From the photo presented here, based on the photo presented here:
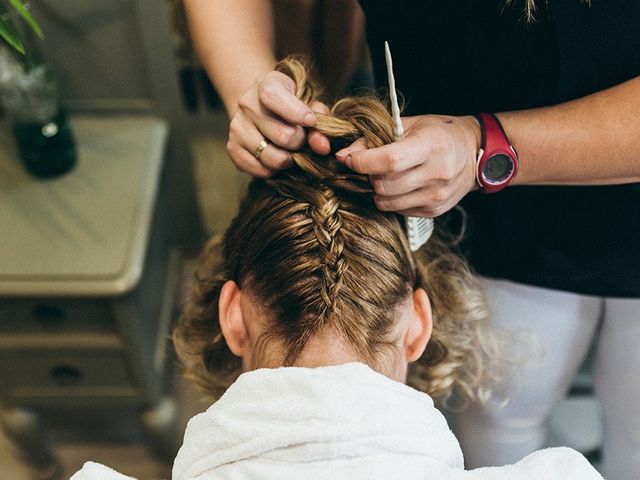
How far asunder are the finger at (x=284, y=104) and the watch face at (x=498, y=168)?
0.69 feet

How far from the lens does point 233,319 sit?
852 mm

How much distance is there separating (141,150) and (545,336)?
2.90 ft

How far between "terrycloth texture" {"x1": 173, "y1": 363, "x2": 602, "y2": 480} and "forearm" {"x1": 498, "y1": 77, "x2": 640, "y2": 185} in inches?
12.4

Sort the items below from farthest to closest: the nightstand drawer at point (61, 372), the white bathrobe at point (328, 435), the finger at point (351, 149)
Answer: the nightstand drawer at point (61, 372)
the finger at point (351, 149)
the white bathrobe at point (328, 435)

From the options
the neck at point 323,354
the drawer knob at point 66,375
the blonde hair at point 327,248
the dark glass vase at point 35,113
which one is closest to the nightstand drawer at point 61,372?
the drawer knob at point 66,375

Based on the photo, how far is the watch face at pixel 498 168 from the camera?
82 centimetres

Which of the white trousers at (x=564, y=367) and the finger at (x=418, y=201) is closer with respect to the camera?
the finger at (x=418, y=201)

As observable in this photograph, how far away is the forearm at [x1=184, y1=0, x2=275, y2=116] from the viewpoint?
3.21 feet

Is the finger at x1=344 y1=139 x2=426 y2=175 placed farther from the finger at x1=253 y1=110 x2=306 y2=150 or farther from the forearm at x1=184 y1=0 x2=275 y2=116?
the forearm at x1=184 y1=0 x2=275 y2=116

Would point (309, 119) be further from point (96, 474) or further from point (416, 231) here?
point (96, 474)

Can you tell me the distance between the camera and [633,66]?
844 mm

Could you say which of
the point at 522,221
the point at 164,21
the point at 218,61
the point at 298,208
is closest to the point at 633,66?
the point at 522,221

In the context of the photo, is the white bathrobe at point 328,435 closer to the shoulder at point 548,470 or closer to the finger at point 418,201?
the shoulder at point 548,470

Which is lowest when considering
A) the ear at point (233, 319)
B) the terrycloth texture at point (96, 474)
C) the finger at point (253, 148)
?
the terrycloth texture at point (96, 474)
